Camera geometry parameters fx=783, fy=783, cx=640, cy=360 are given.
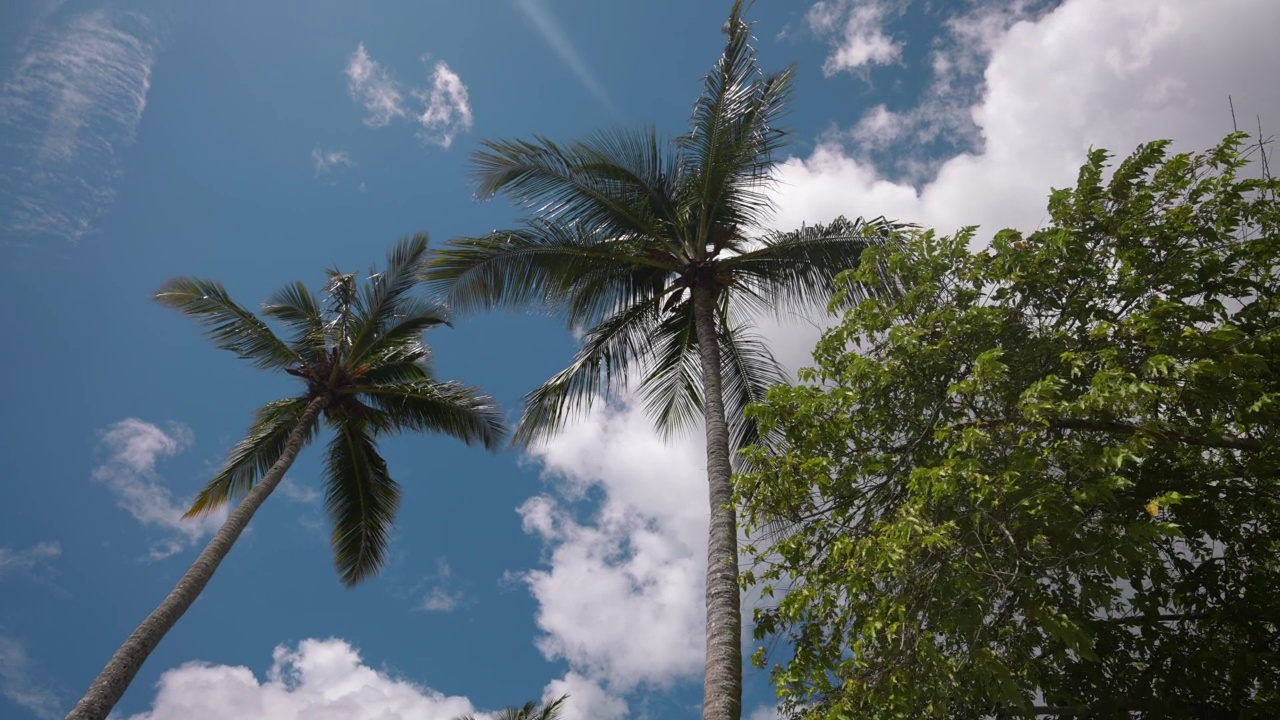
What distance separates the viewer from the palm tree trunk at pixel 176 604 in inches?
337

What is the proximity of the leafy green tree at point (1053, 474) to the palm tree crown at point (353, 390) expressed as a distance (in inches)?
358

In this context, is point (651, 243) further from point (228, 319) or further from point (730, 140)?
point (228, 319)

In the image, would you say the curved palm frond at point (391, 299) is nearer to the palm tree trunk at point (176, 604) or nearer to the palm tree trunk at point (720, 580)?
the palm tree trunk at point (176, 604)

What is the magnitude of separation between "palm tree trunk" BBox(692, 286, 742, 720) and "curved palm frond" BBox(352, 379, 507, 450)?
20.5ft

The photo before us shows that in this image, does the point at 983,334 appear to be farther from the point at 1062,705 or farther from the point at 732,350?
the point at 732,350

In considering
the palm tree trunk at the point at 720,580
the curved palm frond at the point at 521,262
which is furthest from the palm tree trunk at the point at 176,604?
the palm tree trunk at the point at 720,580

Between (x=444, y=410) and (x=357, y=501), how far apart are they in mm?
2416

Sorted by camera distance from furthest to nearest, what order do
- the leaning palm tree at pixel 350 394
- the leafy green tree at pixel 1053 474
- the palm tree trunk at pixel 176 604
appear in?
the leaning palm tree at pixel 350 394, the palm tree trunk at pixel 176 604, the leafy green tree at pixel 1053 474

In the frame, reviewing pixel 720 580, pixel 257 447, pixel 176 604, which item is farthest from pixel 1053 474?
pixel 257 447

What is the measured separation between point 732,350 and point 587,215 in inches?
115

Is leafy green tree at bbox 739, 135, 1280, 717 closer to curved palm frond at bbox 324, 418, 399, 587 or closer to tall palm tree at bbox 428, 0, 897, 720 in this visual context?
tall palm tree at bbox 428, 0, 897, 720

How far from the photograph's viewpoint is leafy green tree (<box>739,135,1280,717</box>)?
5.39 m

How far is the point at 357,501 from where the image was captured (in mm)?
14758

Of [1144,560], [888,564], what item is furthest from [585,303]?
[1144,560]
